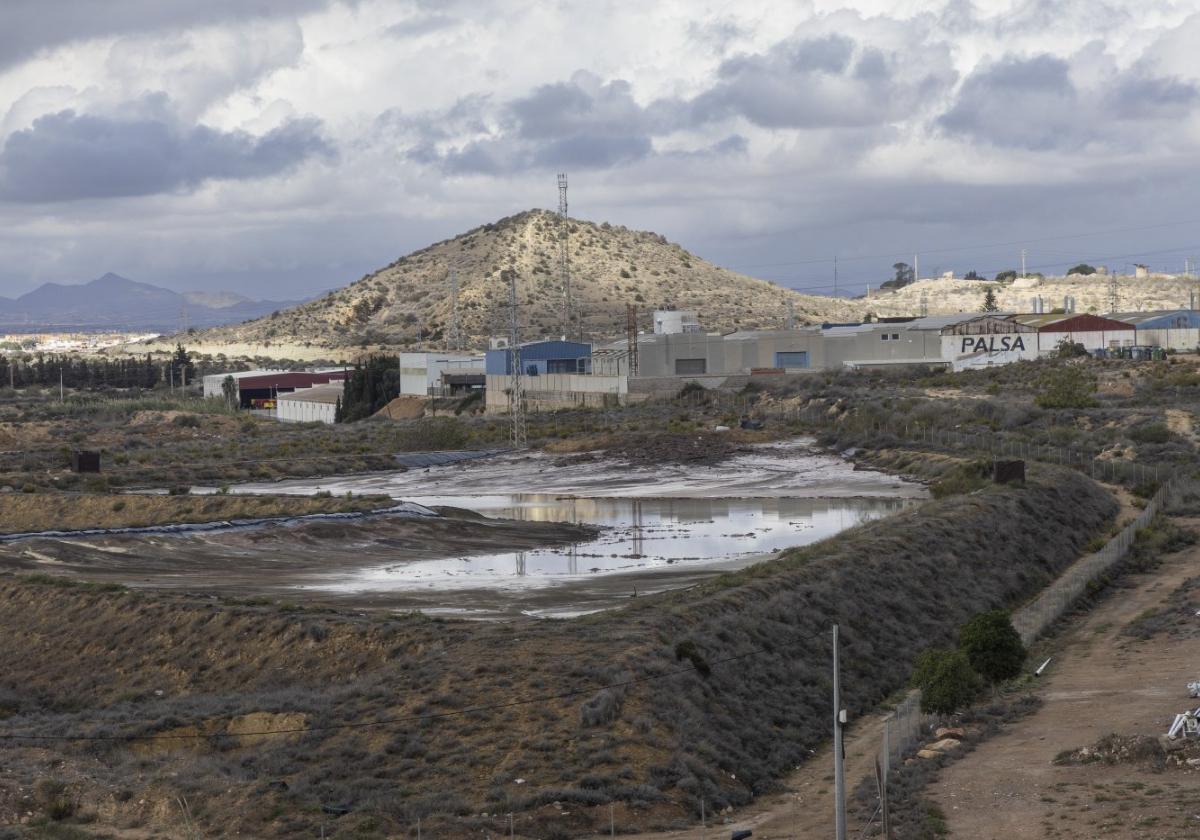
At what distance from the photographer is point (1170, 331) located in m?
114

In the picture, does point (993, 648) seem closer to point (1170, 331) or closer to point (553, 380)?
point (553, 380)

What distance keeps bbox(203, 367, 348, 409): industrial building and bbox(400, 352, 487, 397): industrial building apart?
632 inches

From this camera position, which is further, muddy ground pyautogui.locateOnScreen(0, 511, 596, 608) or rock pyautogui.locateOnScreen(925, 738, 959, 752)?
muddy ground pyautogui.locateOnScreen(0, 511, 596, 608)

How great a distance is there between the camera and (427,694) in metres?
28.1

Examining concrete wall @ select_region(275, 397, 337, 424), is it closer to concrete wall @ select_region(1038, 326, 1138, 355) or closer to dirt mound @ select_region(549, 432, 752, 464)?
dirt mound @ select_region(549, 432, 752, 464)

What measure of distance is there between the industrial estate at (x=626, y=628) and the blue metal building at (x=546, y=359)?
2181cm

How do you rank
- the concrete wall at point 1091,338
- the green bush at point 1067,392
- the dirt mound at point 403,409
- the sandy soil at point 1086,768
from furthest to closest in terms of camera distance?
the dirt mound at point 403,409, the concrete wall at point 1091,338, the green bush at point 1067,392, the sandy soil at point 1086,768

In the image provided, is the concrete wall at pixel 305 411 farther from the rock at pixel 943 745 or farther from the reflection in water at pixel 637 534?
the rock at pixel 943 745

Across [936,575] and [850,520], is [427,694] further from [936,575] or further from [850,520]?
[850,520]

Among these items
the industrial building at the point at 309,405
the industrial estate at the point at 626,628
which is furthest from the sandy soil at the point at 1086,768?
the industrial building at the point at 309,405

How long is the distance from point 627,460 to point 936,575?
34584 millimetres

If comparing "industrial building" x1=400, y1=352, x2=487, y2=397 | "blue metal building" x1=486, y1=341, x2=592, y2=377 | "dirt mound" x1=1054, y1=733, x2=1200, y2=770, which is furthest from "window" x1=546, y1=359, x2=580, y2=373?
"dirt mound" x1=1054, y1=733, x2=1200, y2=770

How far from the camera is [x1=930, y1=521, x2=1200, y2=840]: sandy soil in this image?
22.6m

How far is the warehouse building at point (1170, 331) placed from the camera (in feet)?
369
